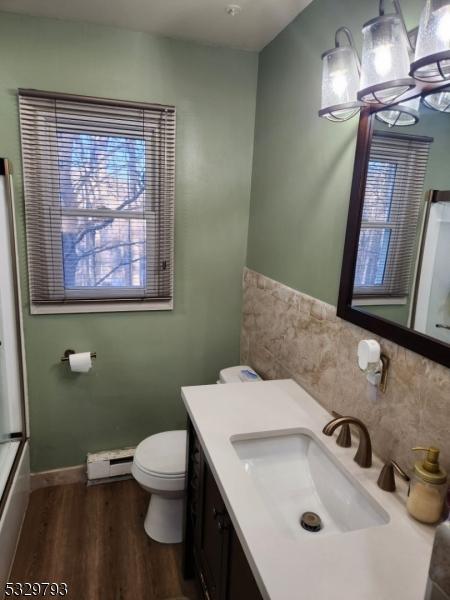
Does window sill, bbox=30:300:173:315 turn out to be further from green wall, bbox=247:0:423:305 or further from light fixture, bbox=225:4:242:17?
light fixture, bbox=225:4:242:17

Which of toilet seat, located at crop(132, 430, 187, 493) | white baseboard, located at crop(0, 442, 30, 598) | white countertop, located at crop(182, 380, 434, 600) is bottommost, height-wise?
white baseboard, located at crop(0, 442, 30, 598)

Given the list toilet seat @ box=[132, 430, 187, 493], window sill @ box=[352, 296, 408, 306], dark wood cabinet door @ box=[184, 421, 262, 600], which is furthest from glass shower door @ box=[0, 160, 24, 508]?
window sill @ box=[352, 296, 408, 306]

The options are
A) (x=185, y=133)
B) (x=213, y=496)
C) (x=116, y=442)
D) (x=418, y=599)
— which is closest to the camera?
(x=418, y=599)

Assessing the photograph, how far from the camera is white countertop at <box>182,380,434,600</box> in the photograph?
813 mm

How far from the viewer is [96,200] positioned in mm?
2098

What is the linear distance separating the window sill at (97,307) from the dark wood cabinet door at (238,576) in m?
1.43

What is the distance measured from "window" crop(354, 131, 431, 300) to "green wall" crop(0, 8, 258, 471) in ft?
3.70

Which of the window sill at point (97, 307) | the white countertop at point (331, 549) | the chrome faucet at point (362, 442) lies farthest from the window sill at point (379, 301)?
the window sill at point (97, 307)

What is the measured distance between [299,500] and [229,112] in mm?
2003

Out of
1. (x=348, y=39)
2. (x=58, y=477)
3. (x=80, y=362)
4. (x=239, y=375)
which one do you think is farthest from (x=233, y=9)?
(x=58, y=477)

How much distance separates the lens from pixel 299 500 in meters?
1.30

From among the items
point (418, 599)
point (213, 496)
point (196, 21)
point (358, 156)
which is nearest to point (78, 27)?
point (196, 21)

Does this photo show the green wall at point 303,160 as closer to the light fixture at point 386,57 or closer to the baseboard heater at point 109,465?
the light fixture at point 386,57

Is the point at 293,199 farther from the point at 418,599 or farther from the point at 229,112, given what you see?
the point at 418,599
